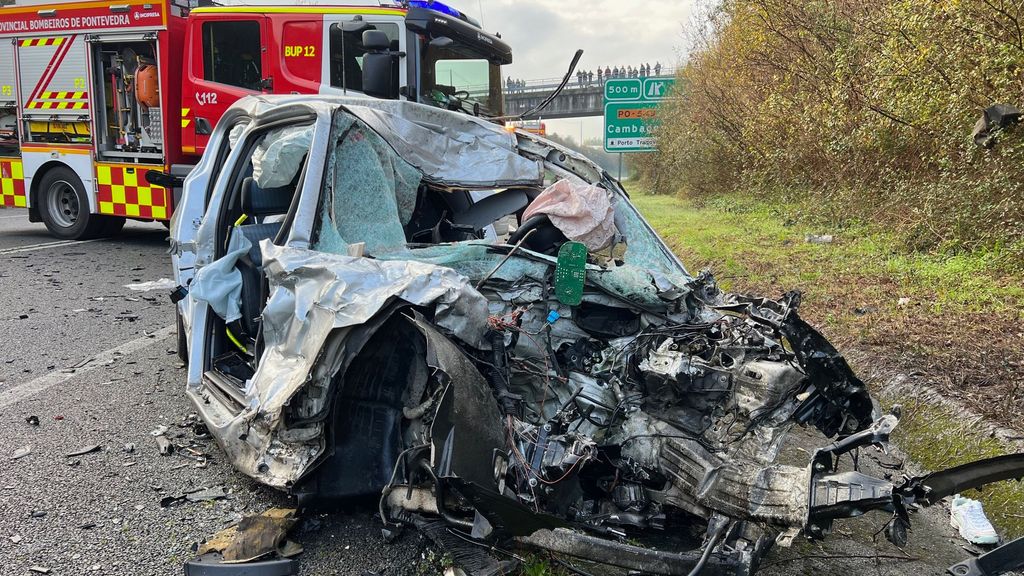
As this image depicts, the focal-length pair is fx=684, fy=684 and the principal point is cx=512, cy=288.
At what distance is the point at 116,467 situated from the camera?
3.18m

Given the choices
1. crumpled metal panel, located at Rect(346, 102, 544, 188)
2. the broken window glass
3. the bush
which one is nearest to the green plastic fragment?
the broken window glass

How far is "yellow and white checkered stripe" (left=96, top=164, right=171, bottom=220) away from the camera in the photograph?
906 cm

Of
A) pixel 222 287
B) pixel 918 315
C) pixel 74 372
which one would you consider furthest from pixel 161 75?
pixel 918 315

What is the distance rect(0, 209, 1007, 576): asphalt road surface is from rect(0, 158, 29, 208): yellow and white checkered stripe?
6.01 metres

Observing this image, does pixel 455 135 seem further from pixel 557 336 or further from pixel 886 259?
pixel 886 259

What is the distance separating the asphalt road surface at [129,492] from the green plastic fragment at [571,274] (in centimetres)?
110

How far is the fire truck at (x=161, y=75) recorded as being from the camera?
705 centimetres

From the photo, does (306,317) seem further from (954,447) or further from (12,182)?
(12,182)

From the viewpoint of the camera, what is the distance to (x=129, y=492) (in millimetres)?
2951

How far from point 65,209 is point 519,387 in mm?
10182

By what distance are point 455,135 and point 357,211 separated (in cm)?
87

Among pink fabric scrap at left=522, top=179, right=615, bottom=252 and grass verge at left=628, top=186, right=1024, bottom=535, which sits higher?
pink fabric scrap at left=522, top=179, right=615, bottom=252

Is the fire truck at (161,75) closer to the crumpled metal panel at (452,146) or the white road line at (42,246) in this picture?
the white road line at (42,246)

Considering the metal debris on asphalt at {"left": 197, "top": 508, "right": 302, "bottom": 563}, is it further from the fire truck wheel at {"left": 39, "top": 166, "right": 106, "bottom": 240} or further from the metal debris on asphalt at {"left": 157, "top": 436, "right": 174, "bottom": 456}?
the fire truck wheel at {"left": 39, "top": 166, "right": 106, "bottom": 240}
